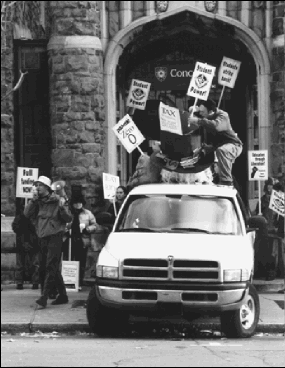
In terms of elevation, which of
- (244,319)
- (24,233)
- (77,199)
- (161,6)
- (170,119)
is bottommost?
(244,319)

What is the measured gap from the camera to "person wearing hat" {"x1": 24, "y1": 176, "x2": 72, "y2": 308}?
1487 cm

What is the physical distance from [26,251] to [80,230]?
1040mm

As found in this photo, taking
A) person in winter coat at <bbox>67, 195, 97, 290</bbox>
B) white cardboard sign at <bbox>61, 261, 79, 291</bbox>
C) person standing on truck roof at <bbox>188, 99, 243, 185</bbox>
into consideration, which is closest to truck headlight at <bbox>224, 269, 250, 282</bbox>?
person standing on truck roof at <bbox>188, 99, 243, 185</bbox>

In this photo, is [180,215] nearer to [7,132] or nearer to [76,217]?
[76,217]

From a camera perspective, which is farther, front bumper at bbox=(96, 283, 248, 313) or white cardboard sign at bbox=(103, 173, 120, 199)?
white cardboard sign at bbox=(103, 173, 120, 199)

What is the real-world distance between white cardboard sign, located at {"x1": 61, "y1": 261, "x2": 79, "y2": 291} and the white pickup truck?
335 centimetres

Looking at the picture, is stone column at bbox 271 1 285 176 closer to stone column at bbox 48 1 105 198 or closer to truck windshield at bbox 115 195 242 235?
stone column at bbox 48 1 105 198

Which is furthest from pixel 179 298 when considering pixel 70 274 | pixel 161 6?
pixel 161 6

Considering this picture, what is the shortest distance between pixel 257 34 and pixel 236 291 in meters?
9.39

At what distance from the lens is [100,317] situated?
12812mm

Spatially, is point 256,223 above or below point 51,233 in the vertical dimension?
above

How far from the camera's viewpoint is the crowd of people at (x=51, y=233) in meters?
14.9

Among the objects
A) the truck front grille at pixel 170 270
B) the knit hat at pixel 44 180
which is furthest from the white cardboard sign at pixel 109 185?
the truck front grille at pixel 170 270

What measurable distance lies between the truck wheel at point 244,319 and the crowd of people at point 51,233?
2.21 m
